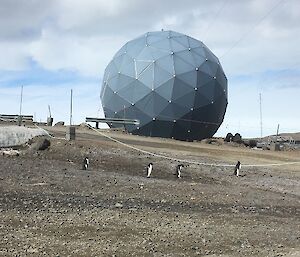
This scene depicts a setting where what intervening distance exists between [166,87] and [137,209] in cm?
2717

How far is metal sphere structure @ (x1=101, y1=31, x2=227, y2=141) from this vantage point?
39031mm

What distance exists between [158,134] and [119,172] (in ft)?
70.3

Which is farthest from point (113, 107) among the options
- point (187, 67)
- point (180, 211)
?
point (180, 211)

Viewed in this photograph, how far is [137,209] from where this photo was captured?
12133 mm

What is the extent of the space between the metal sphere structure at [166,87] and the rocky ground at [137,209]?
17.5 meters

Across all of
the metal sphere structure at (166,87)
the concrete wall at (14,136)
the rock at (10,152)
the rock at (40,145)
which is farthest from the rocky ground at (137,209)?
the metal sphere structure at (166,87)

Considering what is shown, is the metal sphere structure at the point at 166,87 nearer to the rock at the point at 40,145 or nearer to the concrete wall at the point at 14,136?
the concrete wall at the point at 14,136

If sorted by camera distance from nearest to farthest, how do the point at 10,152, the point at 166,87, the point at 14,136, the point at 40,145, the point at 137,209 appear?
the point at 137,209
the point at 10,152
the point at 40,145
the point at 14,136
the point at 166,87

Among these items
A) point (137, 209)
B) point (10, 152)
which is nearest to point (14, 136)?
point (10, 152)

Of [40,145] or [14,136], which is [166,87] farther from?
[40,145]

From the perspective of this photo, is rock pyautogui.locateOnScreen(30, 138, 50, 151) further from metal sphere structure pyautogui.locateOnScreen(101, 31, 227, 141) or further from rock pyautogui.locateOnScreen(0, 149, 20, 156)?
metal sphere structure pyautogui.locateOnScreen(101, 31, 227, 141)

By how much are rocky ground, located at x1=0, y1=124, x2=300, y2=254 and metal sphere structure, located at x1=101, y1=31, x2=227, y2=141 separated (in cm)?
1752

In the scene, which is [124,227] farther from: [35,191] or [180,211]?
[35,191]

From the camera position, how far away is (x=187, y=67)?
130 feet
